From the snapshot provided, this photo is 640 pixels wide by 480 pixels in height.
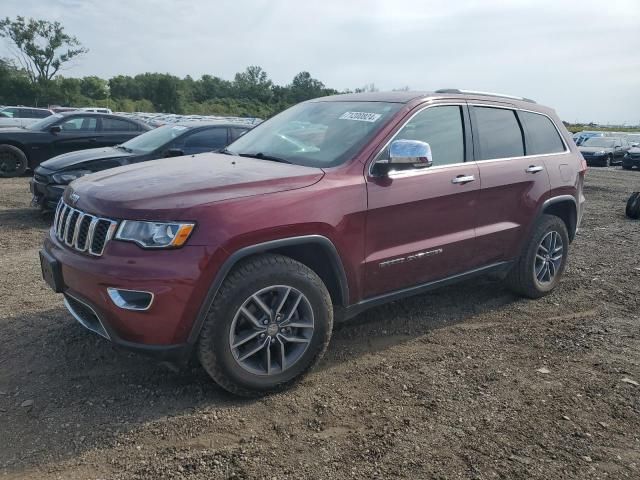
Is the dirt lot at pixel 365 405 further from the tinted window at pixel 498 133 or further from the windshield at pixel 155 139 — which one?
the windshield at pixel 155 139

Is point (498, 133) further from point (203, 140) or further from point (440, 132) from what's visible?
point (203, 140)

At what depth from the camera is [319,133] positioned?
3887 mm

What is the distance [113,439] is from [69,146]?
9149 millimetres

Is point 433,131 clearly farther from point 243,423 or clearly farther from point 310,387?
point 243,423

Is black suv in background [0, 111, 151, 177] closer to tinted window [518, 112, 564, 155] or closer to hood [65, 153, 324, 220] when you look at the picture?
hood [65, 153, 324, 220]

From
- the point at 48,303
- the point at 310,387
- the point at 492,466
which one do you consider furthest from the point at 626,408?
the point at 48,303

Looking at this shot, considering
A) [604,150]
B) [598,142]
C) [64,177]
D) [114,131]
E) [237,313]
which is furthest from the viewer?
[598,142]

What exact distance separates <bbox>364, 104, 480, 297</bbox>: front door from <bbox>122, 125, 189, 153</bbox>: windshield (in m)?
4.96

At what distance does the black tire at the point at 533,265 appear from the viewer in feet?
15.5

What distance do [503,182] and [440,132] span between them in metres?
0.73

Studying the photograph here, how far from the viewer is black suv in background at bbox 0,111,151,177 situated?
34.4 feet

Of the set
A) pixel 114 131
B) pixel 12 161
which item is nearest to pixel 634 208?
pixel 114 131

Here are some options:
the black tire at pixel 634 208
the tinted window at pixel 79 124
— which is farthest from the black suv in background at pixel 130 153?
the black tire at pixel 634 208

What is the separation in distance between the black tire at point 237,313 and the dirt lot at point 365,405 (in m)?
0.13
